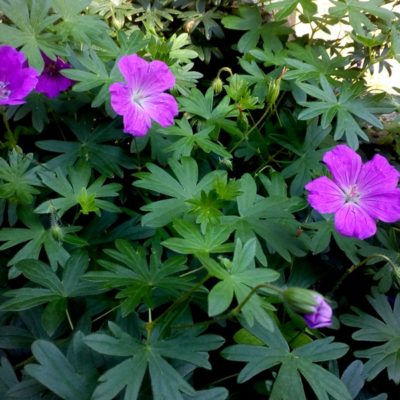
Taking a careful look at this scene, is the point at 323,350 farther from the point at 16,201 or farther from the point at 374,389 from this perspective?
the point at 16,201

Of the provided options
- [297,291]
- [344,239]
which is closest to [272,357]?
[297,291]

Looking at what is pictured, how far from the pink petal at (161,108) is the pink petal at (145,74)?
0.06 feet

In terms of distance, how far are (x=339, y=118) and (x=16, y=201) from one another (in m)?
0.72

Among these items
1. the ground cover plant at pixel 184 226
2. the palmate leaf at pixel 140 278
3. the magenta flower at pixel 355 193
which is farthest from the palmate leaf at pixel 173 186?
the magenta flower at pixel 355 193

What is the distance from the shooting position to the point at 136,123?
3.79 feet

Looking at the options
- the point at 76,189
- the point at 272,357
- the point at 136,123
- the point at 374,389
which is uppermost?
the point at 136,123

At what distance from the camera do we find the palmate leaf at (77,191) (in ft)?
3.59

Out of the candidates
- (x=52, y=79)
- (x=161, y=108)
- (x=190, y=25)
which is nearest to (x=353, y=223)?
(x=161, y=108)

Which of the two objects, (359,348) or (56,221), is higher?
(56,221)

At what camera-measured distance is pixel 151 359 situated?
0.90m

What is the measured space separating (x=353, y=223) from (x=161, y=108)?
460 millimetres

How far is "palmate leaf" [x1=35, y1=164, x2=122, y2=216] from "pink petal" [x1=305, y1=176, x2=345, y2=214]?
38 centimetres

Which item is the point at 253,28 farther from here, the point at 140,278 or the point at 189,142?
the point at 140,278

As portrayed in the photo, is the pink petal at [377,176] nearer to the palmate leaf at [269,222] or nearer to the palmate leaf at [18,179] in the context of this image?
the palmate leaf at [269,222]
